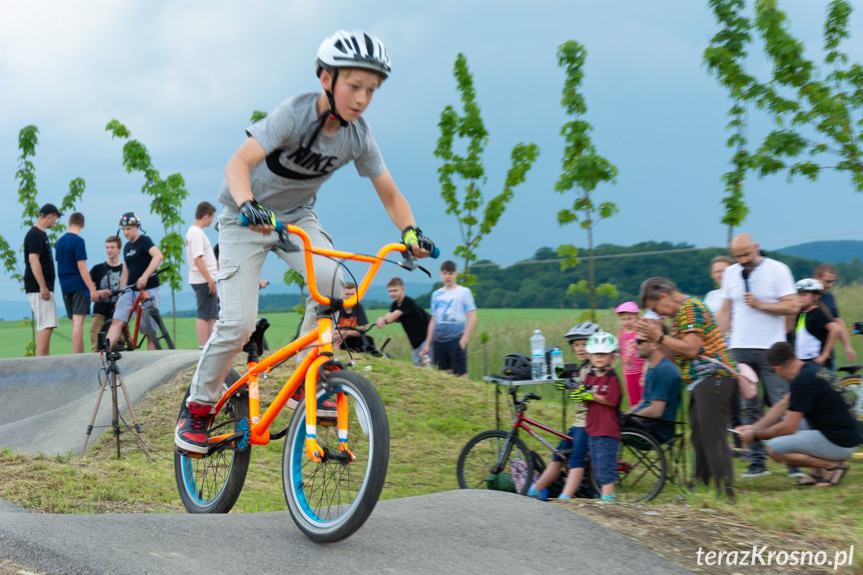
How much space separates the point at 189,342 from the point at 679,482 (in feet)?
47.9

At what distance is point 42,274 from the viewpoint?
A: 12.8 m

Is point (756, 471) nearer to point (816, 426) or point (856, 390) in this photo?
point (816, 426)

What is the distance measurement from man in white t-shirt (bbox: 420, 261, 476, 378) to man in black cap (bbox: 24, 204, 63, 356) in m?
6.13

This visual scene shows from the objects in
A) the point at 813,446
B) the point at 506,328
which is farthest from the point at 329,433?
the point at 506,328

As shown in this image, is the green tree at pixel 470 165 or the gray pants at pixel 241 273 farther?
the green tree at pixel 470 165

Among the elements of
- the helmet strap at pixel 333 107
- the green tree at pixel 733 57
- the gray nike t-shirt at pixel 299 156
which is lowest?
the gray nike t-shirt at pixel 299 156

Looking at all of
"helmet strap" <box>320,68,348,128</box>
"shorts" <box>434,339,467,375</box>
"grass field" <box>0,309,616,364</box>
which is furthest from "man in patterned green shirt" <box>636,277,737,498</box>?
"grass field" <box>0,309,616,364</box>

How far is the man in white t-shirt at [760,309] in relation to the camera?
7.95 meters

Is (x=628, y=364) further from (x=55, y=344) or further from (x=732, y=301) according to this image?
(x=55, y=344)

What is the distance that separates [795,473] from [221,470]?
Result: 545 cm

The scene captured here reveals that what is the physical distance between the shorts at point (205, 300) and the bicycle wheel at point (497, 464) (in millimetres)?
4807

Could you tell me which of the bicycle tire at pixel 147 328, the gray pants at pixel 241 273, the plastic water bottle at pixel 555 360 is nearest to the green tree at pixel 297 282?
the bicycle tire at pixel 147 328

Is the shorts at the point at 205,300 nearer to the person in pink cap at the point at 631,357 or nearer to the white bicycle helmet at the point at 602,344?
the person in pink cap at the point at 631,357

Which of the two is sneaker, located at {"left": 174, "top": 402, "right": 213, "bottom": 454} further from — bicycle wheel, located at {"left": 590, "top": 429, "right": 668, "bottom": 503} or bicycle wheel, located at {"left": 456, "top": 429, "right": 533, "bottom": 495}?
bicycle wheel, located at {"left": 590, "top": 429, "right": 668, "bottom": 503}
